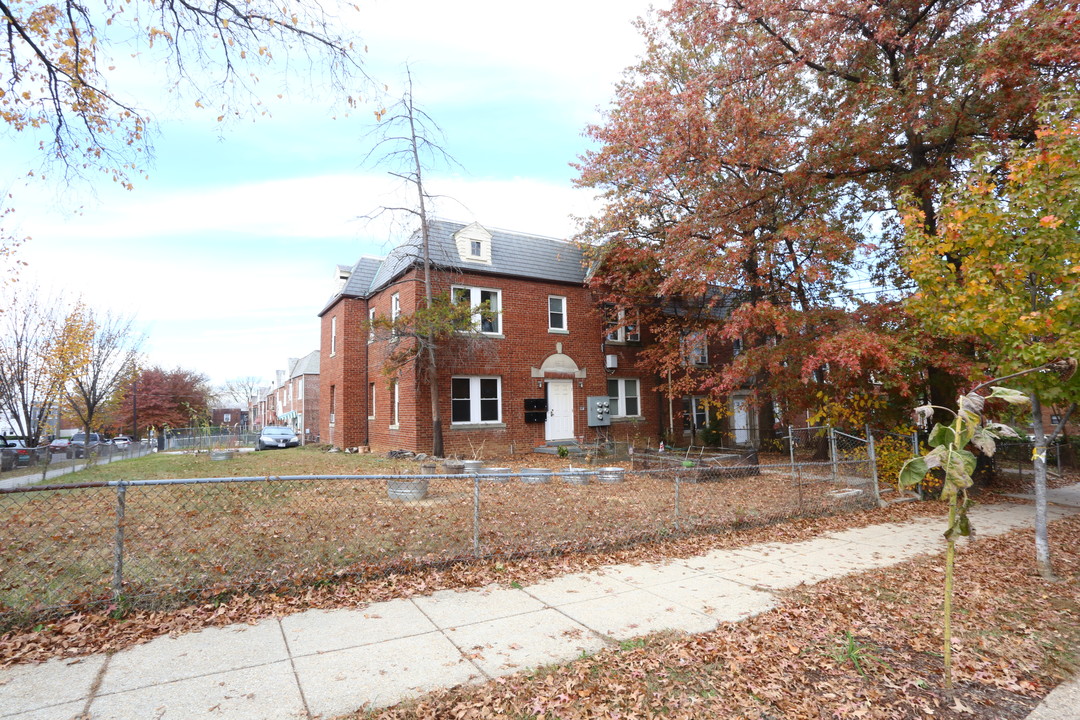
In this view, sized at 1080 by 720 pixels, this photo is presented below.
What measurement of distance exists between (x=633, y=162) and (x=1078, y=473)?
1796 centimetres

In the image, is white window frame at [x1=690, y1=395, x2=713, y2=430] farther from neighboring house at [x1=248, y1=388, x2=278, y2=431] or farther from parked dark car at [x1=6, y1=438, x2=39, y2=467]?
neighboring house at [x1=248, y1=388, x2=278, y2=431]

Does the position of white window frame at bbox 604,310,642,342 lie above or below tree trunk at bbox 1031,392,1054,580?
above

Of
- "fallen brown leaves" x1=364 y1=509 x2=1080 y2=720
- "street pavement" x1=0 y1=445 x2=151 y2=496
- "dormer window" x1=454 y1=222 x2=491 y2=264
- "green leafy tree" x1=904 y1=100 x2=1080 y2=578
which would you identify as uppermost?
"dormer window" x1=454 y1=222 x2=491 y2=264

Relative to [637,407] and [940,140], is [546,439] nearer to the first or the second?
[637,407]

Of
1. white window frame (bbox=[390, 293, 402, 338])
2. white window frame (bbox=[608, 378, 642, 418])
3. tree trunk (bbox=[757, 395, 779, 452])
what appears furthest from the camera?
white window frame (bbox=[608, 378, 642, 418])

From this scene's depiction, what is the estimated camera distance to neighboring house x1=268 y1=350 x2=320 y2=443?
132ft

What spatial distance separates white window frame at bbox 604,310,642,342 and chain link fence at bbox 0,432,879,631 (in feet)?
34.3

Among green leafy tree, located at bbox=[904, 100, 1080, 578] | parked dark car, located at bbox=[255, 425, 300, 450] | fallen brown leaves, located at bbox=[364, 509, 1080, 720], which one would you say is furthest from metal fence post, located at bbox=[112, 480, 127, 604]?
parked dark car, located at bbox=[255, 425, 300, 450]

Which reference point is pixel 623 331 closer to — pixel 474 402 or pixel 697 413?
pixel 697 413

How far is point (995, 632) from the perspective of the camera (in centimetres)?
481

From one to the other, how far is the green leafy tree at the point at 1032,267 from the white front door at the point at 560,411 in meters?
14.3

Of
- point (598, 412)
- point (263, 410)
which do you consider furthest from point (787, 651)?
point (263, 410)

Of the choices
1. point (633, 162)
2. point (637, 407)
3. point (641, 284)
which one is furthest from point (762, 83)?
point (637, 407)

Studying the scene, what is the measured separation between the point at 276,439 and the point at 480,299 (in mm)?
16333
